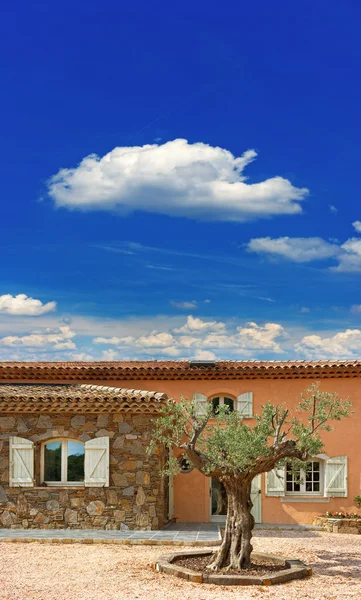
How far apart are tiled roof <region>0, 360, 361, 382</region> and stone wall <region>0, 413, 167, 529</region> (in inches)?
108

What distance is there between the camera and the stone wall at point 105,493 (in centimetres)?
1680

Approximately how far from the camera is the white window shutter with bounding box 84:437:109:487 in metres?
16.9

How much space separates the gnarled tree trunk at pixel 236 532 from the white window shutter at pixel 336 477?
25.0 ft

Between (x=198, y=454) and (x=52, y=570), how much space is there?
3044mm

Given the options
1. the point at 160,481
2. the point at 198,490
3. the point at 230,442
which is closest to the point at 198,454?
the point at 230,442

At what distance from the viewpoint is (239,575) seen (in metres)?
11.5

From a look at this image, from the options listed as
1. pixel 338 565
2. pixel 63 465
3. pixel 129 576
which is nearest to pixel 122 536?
pixel 63 465

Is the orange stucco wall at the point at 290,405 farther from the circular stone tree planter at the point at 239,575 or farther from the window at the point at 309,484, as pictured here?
the circular stone tree planter at the point at 239,575

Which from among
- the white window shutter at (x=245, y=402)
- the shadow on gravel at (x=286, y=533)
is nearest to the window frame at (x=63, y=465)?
the shadow on gravel at (x=286, y=533)

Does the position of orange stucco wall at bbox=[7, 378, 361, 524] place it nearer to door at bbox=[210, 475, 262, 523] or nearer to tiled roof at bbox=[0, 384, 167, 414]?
door at bbox=[210, 475, 262, 523]

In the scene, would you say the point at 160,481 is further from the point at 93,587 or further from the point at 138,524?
the point at 93,587

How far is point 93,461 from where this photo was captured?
16.9 meters

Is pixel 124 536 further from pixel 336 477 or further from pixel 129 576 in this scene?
pixel 336 477

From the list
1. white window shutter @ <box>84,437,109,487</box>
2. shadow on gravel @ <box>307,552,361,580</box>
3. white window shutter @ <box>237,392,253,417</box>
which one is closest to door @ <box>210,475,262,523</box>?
white window shutter @ <box>237,392,253,417</box>
